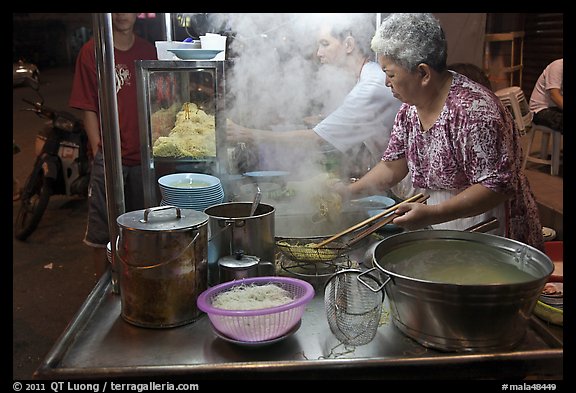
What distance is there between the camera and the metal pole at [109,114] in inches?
74.0

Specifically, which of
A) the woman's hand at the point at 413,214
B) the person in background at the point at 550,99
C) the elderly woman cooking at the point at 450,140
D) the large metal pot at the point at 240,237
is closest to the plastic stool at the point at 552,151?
the person in background at the point at 550,99

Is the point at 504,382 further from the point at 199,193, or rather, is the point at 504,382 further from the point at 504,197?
the point at 199,193

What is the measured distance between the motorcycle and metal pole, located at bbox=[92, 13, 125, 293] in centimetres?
415

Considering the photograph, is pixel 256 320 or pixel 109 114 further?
pixel 109 114

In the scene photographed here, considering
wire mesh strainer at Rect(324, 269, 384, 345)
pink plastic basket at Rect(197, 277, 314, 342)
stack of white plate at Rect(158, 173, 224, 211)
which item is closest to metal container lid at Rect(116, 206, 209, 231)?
pink plastic basket at Rect(197, 277, 314, 342)

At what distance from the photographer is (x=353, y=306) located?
1.71 metres

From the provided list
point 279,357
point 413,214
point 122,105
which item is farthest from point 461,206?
point 122,105

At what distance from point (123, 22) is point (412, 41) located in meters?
2.17

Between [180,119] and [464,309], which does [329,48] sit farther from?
[464,309]

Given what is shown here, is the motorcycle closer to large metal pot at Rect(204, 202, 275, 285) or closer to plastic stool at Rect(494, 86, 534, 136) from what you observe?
large metal pot at Rect(204, 202, 275, 285)

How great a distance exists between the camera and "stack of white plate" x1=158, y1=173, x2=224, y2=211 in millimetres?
2475
